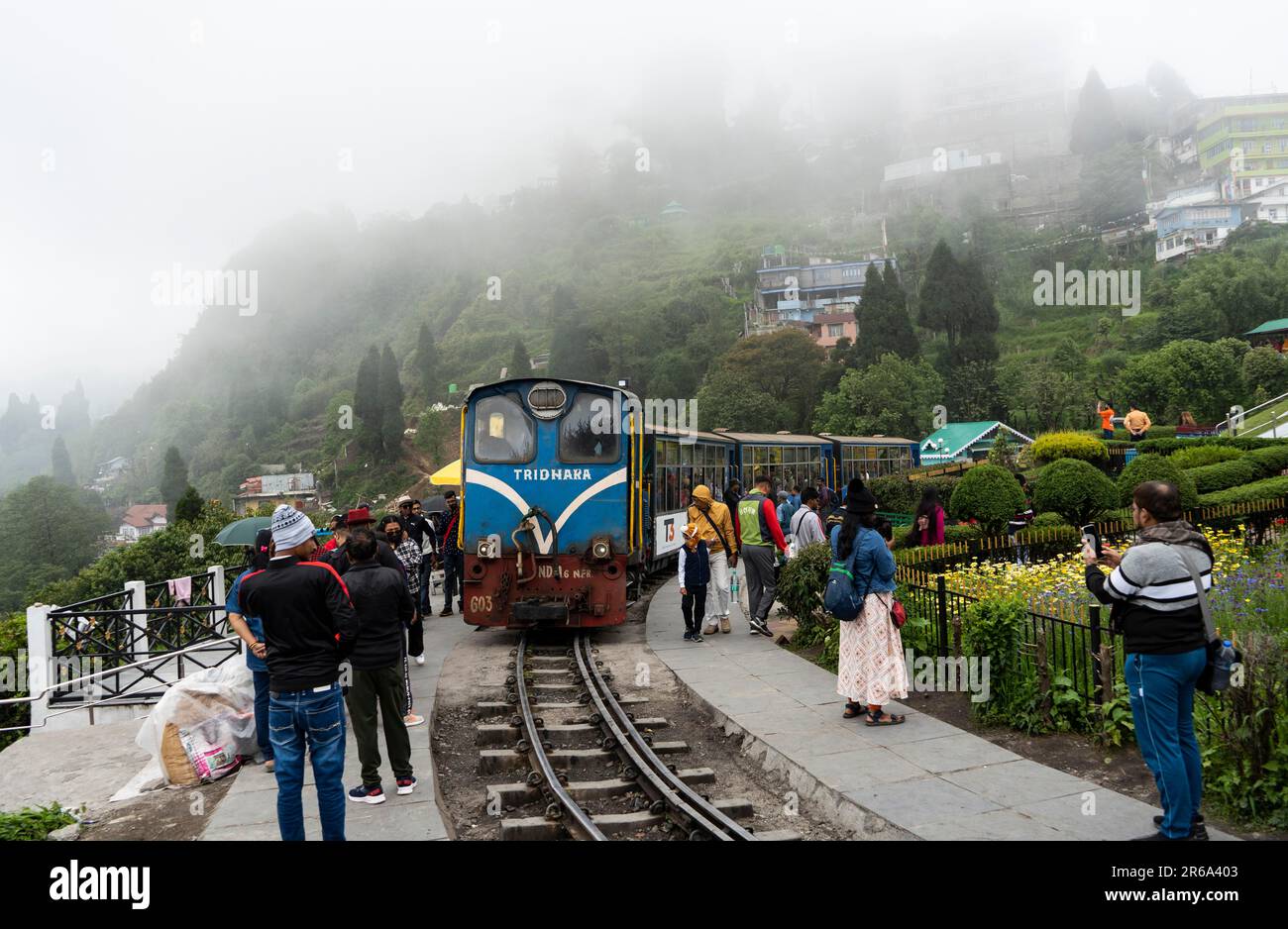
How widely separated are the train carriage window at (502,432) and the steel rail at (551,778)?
10.5ft

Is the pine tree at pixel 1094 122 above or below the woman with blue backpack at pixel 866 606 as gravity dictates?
above

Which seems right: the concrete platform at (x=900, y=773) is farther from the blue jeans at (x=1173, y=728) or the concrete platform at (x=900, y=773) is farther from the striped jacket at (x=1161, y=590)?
the striped jacket at (x=1161, y=590)

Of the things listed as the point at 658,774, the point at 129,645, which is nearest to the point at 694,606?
the point at 658,774

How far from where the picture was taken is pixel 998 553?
585 inches

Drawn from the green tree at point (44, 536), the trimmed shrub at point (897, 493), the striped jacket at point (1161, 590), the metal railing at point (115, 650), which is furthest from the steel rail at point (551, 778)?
the green tree at point (44, 536)

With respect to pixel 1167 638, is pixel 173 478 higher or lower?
lower

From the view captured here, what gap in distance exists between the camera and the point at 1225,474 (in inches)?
736

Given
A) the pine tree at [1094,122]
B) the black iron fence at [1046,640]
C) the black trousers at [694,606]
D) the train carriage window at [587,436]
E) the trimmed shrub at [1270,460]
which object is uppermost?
the pine tree at [1094,122]

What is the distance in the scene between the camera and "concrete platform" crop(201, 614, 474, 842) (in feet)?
18.5

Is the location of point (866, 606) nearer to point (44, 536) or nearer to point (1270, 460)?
point (1270, 460)

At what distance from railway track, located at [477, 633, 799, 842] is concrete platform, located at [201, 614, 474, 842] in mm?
484

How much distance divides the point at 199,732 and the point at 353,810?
1971 mm

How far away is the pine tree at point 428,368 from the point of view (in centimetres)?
11094

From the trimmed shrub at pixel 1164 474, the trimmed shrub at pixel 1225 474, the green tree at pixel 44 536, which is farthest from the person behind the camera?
the green tree at pixel 44 536
